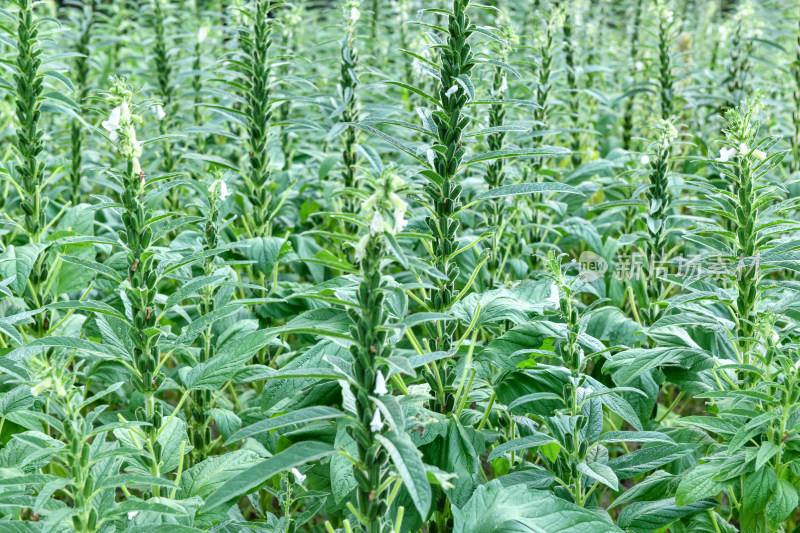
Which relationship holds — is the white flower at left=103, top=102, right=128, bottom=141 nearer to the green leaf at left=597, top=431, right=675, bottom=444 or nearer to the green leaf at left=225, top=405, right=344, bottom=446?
the green leaf at left=225, top=405, right=344, bottom=446

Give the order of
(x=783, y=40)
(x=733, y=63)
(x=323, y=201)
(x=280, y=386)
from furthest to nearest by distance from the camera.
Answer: (x=783, y=40) → (x=733, y=63) → (x=323, y=201) → (x=280, y=386)

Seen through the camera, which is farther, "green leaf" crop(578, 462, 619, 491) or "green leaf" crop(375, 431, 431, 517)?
"green leaf" crop(578, 462, 619, 491)

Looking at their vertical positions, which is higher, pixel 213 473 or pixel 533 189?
pixel 533 189

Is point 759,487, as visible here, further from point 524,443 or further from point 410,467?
point 410,467

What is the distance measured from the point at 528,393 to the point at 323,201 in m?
2.25

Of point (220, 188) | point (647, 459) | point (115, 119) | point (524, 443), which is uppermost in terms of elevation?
point (115, 119)

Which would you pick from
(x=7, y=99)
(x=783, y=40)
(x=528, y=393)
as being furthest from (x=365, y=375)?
(x=783, y=40)

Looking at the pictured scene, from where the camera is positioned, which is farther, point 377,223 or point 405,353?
point 405,353

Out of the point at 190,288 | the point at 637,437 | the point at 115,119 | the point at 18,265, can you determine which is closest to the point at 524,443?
the point at 637,437

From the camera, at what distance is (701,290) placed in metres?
2.80

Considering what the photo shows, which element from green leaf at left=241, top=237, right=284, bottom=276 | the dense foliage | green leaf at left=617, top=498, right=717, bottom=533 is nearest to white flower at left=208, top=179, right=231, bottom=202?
the dense foliage

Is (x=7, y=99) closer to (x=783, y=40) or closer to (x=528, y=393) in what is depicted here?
(x=528, y=393)

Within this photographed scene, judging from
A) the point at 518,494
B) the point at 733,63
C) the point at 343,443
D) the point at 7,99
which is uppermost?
the point at 733,63

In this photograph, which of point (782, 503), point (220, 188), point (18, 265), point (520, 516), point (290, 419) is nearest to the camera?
point (290, 419)
